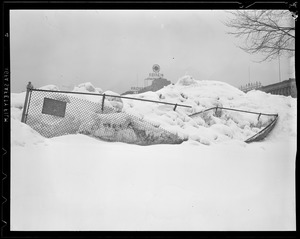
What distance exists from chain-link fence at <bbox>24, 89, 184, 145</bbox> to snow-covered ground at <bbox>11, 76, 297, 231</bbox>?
0.25 ft

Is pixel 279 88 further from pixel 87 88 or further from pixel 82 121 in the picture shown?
pixel 82 121

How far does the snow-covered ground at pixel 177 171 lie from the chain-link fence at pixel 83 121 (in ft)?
0.25

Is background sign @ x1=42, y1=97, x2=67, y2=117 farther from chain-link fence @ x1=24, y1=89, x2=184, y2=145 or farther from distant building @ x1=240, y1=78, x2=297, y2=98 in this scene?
distant building @ x1=240, y1=78, x2=297, y2=98

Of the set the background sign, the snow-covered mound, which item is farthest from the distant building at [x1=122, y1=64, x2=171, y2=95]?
the background sign

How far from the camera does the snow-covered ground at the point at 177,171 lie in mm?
1900

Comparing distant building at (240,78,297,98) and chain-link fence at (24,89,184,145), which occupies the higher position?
distant building at (240,78,297,98)

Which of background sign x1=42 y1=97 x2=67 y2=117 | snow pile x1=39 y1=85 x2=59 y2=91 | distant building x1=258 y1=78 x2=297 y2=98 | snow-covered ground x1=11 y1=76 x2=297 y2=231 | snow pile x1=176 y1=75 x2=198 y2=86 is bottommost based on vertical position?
snow-covered ground x1=11 y1=76 x2=297 y2=231

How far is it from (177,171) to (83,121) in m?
1.16

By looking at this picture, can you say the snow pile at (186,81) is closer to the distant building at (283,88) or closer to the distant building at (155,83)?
the distant building at (155,83)

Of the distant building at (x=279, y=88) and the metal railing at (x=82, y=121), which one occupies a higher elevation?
the distant building at (x=279, y=88)

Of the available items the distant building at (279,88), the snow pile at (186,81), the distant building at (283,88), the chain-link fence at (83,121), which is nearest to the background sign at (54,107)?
the chain-link fence at (83,121)

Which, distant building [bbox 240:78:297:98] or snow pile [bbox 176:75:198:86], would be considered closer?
distant building [bbox 240:78:297:98]

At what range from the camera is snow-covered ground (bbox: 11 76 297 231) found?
1.90m
